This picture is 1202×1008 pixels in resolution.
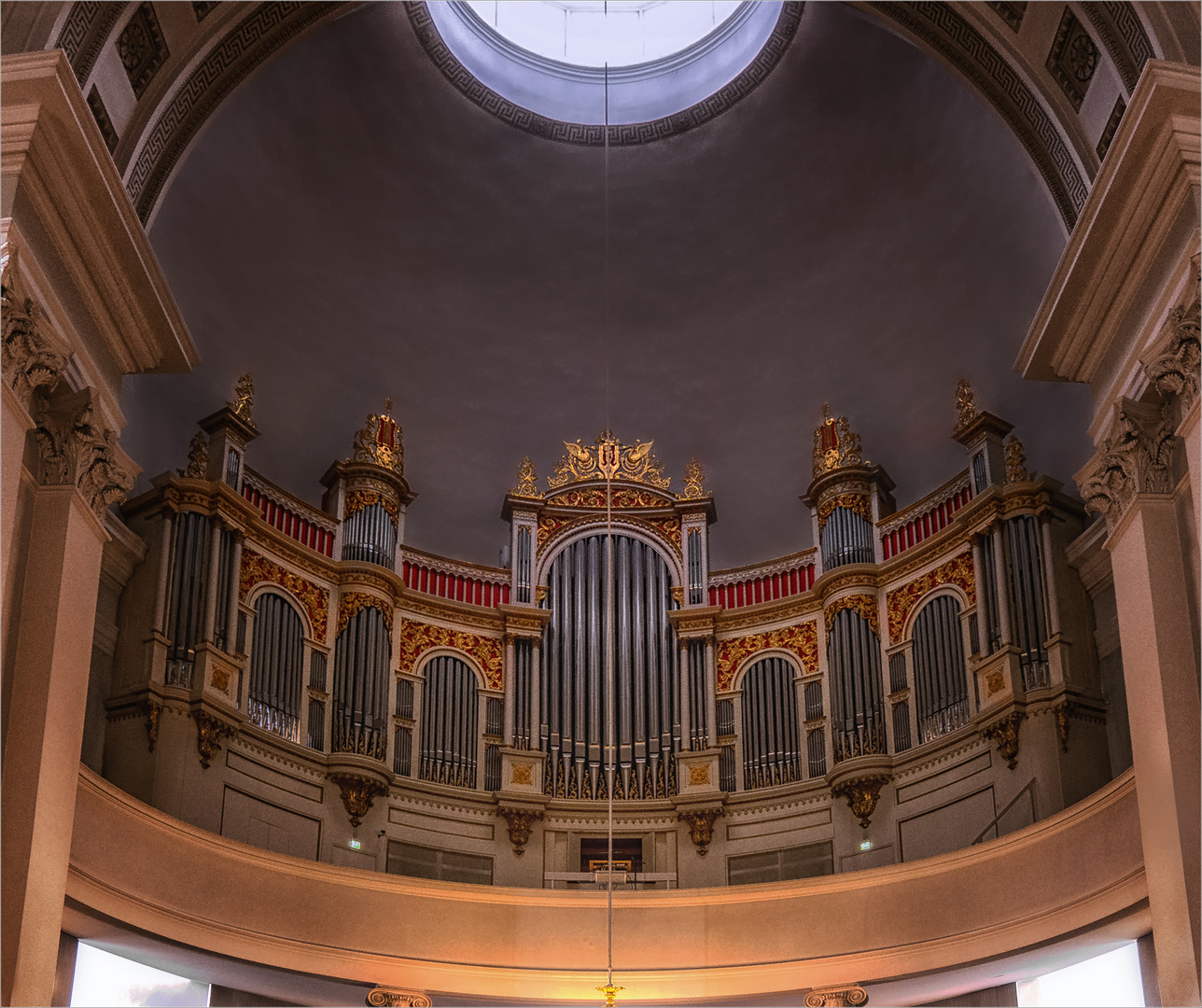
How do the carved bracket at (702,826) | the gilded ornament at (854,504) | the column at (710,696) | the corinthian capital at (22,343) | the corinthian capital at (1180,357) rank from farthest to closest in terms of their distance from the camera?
the gilded ornament at (854,504) < the column at (710,696) < the carved bracket at (702,826) < the corinthian capital at (1180,357) < the corinthian capital at (22,343)

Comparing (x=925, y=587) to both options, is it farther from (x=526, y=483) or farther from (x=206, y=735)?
(x=206, y=735)

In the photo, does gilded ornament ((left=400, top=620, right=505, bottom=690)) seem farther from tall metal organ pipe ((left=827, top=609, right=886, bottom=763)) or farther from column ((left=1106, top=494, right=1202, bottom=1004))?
column ((left=1106, top=494, right=1202, bottom=1004))

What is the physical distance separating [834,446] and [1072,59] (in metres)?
5.67

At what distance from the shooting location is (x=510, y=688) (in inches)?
600

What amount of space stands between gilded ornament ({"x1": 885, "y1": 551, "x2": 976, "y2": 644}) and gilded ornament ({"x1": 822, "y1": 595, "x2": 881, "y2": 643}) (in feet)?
0.44

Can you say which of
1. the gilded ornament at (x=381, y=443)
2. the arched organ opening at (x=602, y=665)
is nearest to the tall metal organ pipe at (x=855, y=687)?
the arched organ opening at (x=602, y=665)

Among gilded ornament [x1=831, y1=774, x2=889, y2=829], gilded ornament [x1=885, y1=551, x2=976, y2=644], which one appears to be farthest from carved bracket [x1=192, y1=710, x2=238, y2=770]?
gilded ornament [x1=885, y1=551, x2=976, y2=644]

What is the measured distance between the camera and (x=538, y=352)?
667 inches

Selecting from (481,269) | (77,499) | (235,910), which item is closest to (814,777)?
(235,910)

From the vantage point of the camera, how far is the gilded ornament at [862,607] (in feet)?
48.4

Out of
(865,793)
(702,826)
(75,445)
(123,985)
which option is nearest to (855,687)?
(865,793)

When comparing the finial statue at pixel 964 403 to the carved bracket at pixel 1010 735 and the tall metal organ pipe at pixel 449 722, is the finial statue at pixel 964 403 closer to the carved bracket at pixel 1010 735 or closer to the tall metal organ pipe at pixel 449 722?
the carved bracket at pixel 1010 735

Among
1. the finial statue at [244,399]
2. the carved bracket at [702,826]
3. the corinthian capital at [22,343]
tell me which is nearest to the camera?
the corinthian capital at [22,343]

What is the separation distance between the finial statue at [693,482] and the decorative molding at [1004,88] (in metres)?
5.47
